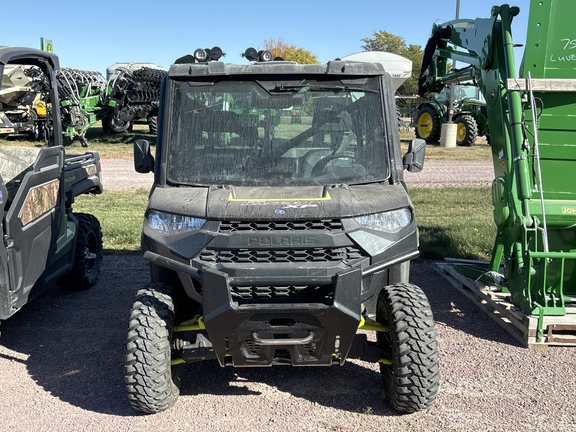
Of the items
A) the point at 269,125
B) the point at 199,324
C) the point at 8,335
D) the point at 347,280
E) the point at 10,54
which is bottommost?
the point at 8,335

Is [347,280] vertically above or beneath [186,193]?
beneath

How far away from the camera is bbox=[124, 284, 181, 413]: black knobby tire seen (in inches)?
146

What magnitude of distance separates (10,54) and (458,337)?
4.29 m

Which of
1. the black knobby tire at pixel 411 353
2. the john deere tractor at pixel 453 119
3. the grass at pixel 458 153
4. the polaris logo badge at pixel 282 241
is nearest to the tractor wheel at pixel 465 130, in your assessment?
the john deere tractor at pixel 453 119

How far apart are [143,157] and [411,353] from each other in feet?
7.58

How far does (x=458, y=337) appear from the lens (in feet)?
17.1

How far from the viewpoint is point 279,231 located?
12.0 ft

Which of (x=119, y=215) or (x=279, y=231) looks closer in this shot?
(x=279, y=231)

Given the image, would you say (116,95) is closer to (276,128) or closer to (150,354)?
(276,128)

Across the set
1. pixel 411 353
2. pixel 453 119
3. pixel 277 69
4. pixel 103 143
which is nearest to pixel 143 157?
pixel 277 69

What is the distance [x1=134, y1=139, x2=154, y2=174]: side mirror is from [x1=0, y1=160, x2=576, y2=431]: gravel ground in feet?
4.87

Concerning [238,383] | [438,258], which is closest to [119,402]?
[238,383]

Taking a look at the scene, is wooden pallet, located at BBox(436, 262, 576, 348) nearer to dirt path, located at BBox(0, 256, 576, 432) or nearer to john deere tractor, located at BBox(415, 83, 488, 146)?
dirt path, located at BBox(0, 256, 576, 432)

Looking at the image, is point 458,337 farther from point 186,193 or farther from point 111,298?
point 111,298
